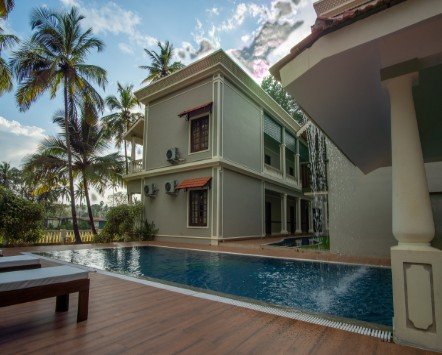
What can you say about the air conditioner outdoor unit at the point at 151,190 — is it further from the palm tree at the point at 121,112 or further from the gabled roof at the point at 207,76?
the palm tree at the point at 121,112

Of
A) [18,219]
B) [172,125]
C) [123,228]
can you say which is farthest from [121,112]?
[18,219]

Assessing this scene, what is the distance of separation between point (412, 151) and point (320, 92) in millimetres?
1540

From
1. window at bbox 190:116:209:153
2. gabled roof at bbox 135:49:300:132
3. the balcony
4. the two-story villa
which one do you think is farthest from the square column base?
the balcony

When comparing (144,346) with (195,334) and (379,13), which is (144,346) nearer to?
(195,334)

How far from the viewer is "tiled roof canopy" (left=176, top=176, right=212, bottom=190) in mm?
13543

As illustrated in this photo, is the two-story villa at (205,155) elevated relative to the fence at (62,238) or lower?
elevated

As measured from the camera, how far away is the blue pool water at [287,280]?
4402mm

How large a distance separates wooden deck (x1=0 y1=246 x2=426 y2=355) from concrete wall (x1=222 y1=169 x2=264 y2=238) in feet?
33.0

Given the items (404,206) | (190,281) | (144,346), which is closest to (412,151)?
(404,206)

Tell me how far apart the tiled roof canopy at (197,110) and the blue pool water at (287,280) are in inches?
307

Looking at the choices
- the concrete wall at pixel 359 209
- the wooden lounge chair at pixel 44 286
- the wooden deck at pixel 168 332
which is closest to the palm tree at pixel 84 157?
the concrete wall at pixel 359 209

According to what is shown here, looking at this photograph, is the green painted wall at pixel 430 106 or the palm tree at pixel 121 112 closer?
the green painted wall at pixel 430 106

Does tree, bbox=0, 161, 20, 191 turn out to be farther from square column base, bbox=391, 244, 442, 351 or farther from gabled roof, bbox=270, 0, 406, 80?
square column base, bbox=391, 244, 442, 351

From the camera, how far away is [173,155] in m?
15.1
